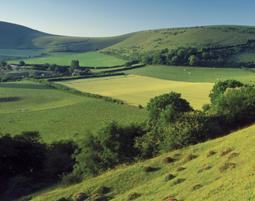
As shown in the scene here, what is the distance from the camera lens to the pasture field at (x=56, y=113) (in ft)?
341

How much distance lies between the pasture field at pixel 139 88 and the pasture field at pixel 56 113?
37.1ft

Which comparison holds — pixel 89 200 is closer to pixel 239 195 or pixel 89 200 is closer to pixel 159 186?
pixel 159 186

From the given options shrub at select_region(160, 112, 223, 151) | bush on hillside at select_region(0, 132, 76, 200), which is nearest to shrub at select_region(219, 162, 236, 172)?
shrub at select_region(160, 112, 223, 151)

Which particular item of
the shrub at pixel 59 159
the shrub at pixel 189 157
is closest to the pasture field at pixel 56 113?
the shrub at pixel 59 159

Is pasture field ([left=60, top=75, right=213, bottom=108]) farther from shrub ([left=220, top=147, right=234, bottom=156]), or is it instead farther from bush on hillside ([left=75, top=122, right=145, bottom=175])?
shrub ([left=220, top=147, right=234, bottom=156])

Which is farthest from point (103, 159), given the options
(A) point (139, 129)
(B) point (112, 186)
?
(B) point (112, 186)

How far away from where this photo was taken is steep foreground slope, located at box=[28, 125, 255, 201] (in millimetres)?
29797

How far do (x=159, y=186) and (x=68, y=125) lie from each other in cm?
7337

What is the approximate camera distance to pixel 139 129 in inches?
2862

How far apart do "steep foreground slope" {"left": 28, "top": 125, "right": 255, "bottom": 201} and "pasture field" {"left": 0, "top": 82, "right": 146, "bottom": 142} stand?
4548 centimetres

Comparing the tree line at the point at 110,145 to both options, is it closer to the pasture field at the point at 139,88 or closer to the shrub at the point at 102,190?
the shrub at the point at 102,190

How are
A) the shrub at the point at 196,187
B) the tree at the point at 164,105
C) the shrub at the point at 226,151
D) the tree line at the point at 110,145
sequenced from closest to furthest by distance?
the shrub at the point at 196,187 → the shrub at the point at 226,151 → the tree line at the point at 110,145 → the tree at the point at 164,105

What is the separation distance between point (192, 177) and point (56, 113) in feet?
304

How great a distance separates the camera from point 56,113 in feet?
412
